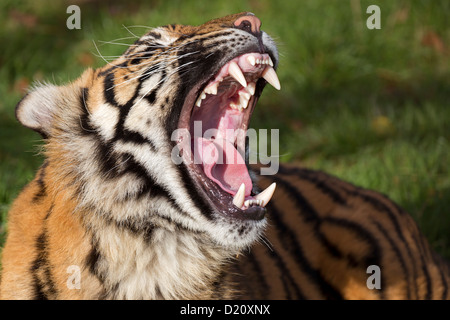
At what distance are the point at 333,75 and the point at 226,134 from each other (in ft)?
11.4

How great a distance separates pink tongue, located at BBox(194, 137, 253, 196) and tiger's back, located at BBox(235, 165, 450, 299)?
60cm

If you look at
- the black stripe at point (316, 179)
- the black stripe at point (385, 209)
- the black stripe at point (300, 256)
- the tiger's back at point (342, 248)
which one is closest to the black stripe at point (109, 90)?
the tiger's back at point (342, 248)

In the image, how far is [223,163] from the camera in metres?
2.72

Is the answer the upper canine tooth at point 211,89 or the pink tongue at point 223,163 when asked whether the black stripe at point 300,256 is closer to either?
the pink tongue at point 223,163

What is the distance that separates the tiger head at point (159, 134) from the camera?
7.99 ft

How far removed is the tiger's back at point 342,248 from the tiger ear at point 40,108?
1.19 m

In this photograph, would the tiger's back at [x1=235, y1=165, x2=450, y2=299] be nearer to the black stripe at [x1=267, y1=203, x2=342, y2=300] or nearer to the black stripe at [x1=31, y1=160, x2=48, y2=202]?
A: the black stripe at [x1=267, y1=203, x2=342, y2=300]

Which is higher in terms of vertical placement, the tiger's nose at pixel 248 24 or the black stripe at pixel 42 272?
the tiger's nose at pixel 248 24

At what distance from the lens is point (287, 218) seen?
11.3 feet

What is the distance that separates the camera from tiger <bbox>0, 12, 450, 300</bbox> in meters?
2.43

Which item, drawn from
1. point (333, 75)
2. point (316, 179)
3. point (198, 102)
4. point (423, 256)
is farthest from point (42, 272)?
point (333, 75)

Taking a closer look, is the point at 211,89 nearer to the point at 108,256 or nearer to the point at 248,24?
the point at 248,24

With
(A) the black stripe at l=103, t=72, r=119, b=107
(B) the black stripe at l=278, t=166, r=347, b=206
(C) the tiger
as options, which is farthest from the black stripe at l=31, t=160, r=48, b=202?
(B) the black stripe at l=278, t=166, r=347, b=206

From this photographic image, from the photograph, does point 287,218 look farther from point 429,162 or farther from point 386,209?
point 429,162
